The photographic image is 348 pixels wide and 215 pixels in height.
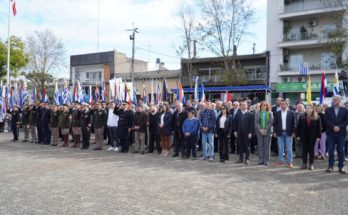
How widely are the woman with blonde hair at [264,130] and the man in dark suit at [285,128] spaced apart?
0.70 feet

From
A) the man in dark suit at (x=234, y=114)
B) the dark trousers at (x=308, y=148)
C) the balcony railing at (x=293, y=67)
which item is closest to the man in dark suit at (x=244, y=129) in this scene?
the man in dark suit at (x=234, y=114)

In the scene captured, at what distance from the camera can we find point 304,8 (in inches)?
1395

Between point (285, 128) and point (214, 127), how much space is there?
2305 mm

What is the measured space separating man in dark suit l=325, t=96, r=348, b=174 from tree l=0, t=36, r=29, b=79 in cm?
3089

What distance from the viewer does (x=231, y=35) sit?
3506 cm

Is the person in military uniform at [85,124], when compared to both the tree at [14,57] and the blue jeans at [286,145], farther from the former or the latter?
the tree at [14,57]

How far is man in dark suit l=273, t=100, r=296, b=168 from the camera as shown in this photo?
10.6 metres

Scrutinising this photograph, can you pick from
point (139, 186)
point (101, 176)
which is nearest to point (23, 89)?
point (101, 176)

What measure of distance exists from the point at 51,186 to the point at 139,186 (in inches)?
74.8

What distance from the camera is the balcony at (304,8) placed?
109 ft

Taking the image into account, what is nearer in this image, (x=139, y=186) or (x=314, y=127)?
(x=139, y=186)

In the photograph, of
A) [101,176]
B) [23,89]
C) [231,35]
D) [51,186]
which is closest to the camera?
[51,186]

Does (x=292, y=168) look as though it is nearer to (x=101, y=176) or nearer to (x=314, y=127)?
(x=314, y=127)

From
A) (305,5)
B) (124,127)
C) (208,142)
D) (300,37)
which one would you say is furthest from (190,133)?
(305,5)
